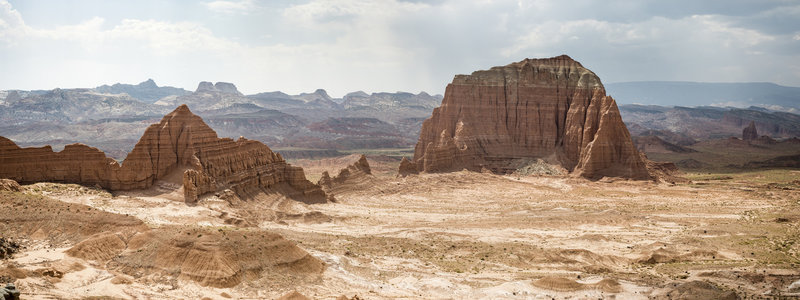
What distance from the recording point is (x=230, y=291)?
30766 mm

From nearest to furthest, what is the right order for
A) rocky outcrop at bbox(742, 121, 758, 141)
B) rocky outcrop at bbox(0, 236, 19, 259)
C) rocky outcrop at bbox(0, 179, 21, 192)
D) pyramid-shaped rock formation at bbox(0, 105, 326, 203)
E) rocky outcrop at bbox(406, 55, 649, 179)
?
rocky outcrop at bbox(0, 236, 19, 259), rocky outcrop at bbox(0, 179, 21, 192), pyramid-shaped rock formation at bbox(0, 105, 326, 203), rocky outcrop at bbox(406, 55, 649, 179), rocky outcrop at bbox(742, 121, 758, 141)

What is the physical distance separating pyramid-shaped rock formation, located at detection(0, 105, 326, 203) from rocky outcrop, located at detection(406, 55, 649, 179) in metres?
37.0

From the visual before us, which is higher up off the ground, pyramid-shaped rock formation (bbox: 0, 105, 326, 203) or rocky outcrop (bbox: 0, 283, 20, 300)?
pyramid-shaped rock formation (bbox: 0, 105, 326, 203)

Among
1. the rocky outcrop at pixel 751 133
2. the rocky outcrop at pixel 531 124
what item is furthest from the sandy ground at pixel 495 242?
the rocky outcrop at pixel 751 133

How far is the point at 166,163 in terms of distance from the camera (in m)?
53.4

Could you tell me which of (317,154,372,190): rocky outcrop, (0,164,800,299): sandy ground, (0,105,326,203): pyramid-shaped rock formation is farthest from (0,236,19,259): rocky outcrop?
(317,154,372,190): rocky outcrop

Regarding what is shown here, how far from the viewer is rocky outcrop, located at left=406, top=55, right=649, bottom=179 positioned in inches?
3420

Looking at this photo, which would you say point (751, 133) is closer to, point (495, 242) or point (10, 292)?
point (495, 242)

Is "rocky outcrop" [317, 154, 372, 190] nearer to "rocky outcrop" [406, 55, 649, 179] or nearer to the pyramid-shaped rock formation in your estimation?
"rocky outcrop" [406, 55, 649, 179]

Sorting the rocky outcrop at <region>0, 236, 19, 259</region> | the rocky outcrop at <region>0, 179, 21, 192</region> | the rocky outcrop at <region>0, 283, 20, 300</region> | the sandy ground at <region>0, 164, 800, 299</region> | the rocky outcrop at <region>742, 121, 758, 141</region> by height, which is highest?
the rocky outcrop at <region>742, 121, 758, 141</region>

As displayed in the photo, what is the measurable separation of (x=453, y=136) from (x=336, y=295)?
229 ft

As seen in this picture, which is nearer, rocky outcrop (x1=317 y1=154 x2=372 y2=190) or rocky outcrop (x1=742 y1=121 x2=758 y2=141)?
rocky outcrop (x1=317 y1=154 x2=372 y2=190)

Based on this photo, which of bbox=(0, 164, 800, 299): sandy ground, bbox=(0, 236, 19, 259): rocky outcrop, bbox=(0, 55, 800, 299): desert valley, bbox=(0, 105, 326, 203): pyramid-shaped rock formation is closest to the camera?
bbox=(0, 236, 19, 259): rocky outcrop

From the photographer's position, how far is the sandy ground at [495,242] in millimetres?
31703
